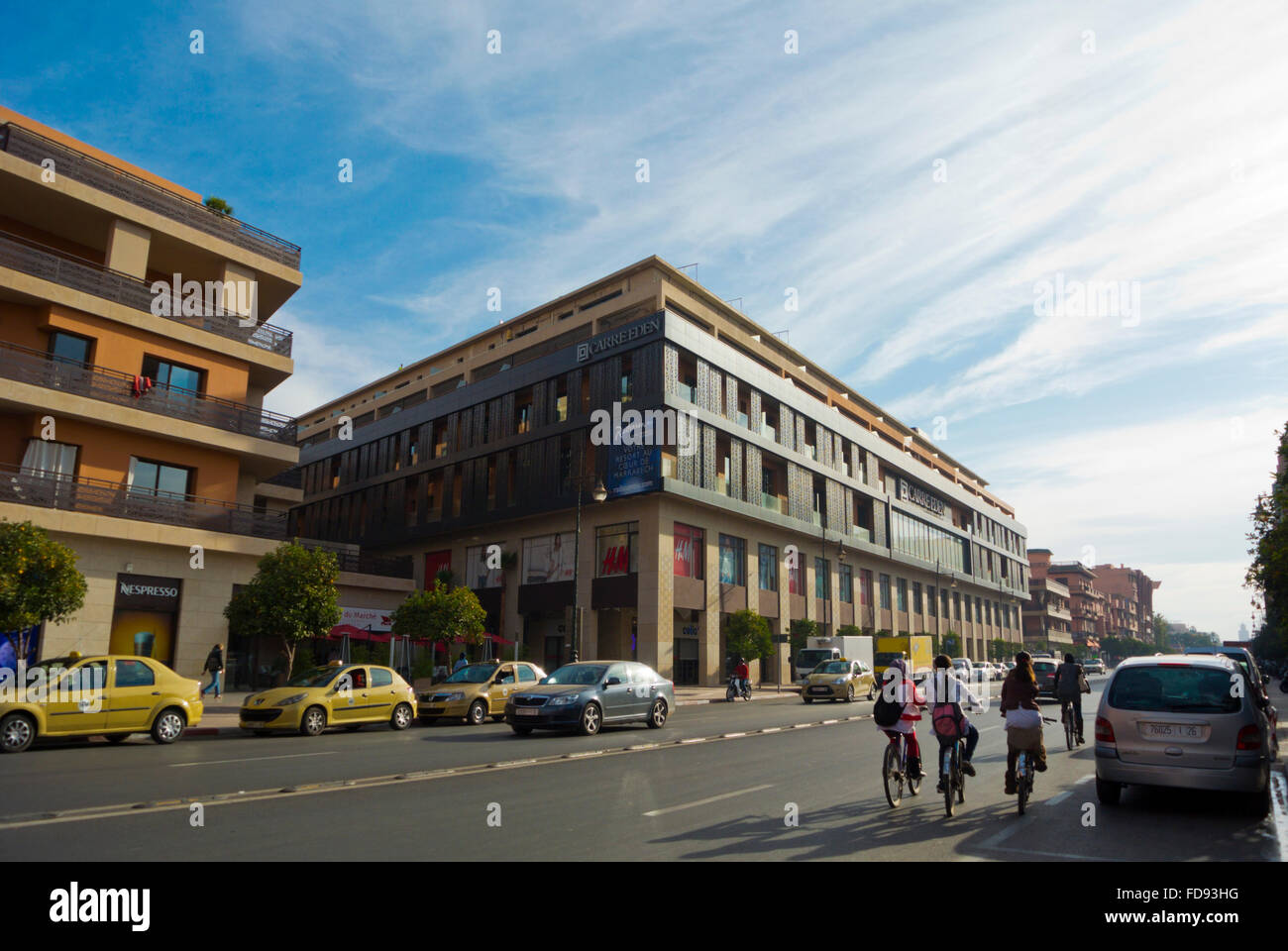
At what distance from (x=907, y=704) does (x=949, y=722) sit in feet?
2.38

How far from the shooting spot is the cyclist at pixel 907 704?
935 centimetres

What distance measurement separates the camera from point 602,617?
44031 mm

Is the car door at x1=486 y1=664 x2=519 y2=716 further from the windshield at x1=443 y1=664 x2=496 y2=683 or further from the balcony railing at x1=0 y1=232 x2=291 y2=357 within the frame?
the balcony railing at x1=0 y1=232 x2=291 y2=357

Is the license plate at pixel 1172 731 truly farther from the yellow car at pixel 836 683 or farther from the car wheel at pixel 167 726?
the yellow car at pixel 836 683

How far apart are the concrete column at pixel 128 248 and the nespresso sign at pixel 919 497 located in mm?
58119

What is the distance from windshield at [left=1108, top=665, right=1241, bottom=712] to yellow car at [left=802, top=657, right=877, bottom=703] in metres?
22.5

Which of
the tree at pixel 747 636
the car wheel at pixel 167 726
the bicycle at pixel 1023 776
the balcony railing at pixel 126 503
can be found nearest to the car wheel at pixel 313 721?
the car wheel at pixel 167 726

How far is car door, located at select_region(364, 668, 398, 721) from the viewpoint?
19.0 m

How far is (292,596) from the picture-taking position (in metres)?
24.1

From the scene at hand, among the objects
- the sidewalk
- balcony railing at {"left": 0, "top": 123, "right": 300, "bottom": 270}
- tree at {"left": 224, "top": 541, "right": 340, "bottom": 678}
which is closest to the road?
the sidewalk

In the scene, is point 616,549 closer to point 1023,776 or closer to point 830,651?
point 830,651
